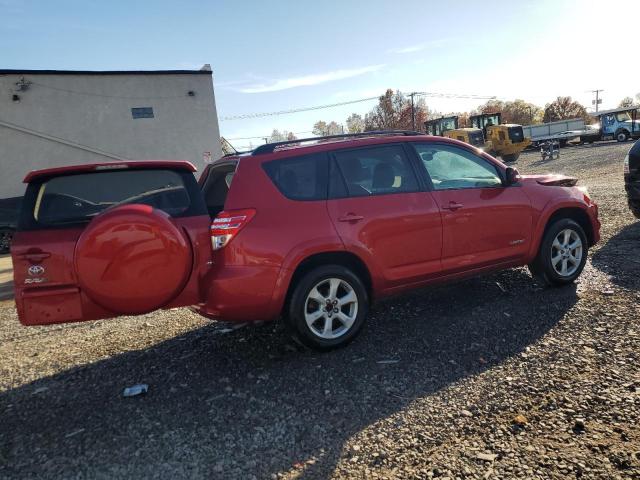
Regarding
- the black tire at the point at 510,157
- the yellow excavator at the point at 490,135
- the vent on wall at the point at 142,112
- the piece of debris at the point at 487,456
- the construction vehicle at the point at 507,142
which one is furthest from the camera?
the black tire at the point at 510,157

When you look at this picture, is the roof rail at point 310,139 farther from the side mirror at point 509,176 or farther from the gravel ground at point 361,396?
the gravel ground at point 361,396

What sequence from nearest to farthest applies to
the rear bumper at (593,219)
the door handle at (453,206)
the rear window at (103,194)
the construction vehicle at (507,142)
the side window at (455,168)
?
the rear window at (103,194) → the door handle at (453,206) → the side window at (455,168) → the rear bumper at (593,219) → the construction vehicle at (507,142)

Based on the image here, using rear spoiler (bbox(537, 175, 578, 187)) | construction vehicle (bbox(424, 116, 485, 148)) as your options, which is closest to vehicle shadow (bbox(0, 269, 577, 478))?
rear spoiler (bbox(537, 175, 578, 187))

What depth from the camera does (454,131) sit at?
3269cm

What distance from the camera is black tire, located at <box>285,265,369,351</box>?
357 centimetres

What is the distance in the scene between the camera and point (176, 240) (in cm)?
320

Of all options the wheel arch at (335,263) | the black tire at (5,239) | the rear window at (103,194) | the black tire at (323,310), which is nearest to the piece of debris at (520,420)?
the black tire at (323,310)

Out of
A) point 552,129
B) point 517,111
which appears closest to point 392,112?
point 517,111

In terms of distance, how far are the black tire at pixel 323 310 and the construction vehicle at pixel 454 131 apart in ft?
91.2

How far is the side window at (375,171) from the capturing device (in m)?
3.88

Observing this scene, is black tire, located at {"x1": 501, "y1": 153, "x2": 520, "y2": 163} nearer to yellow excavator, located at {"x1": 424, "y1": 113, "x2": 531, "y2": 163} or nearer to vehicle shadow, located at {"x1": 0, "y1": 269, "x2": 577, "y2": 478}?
yellow excavator, located at {"x1": 424, "y1": 113, "x2": 531, "y2": 163}

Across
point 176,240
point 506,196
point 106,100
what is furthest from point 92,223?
point 106,100

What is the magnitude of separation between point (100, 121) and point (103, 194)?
1750cm

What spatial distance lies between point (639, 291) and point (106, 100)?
777 inches
